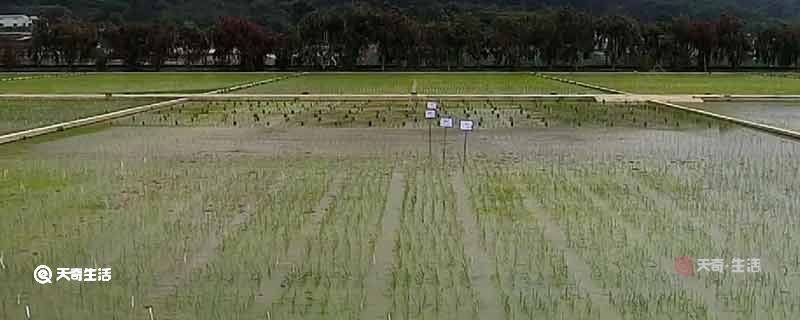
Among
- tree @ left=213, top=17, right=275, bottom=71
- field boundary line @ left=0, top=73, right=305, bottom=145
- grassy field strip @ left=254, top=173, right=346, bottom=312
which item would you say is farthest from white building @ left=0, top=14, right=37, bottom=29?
grassy field strip @ left=254, top=173, right=346, bottom=312

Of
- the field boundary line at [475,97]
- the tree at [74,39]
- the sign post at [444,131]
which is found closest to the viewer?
the sign post at [444,131]

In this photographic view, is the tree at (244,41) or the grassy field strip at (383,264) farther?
the tree at (244,41)

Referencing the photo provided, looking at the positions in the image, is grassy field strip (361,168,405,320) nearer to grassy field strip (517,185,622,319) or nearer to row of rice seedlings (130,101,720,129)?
grassy field strip (517,185,622,319)

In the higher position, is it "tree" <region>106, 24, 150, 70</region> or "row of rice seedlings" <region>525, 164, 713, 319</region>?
"tree" <region>106, 24, 150, 70</region>

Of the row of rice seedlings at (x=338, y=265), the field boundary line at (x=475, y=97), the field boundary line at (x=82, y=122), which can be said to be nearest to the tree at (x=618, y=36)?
the field boundary line at (x=475, y=97)

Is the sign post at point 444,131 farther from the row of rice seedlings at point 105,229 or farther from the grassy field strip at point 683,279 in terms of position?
the grassy field strip at point 683,279

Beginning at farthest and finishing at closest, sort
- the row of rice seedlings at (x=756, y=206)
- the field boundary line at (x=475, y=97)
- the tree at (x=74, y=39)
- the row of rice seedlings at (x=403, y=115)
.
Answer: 1. the tree at (x=74, y=39)
2. the field boundary line at (x=475, y=97)
3. the row of rice seedlings at (x=403, y=115)
4. the row of rice seedlings at (x=756, y=206)

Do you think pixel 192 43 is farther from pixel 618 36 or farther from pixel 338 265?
pixel 338 265
